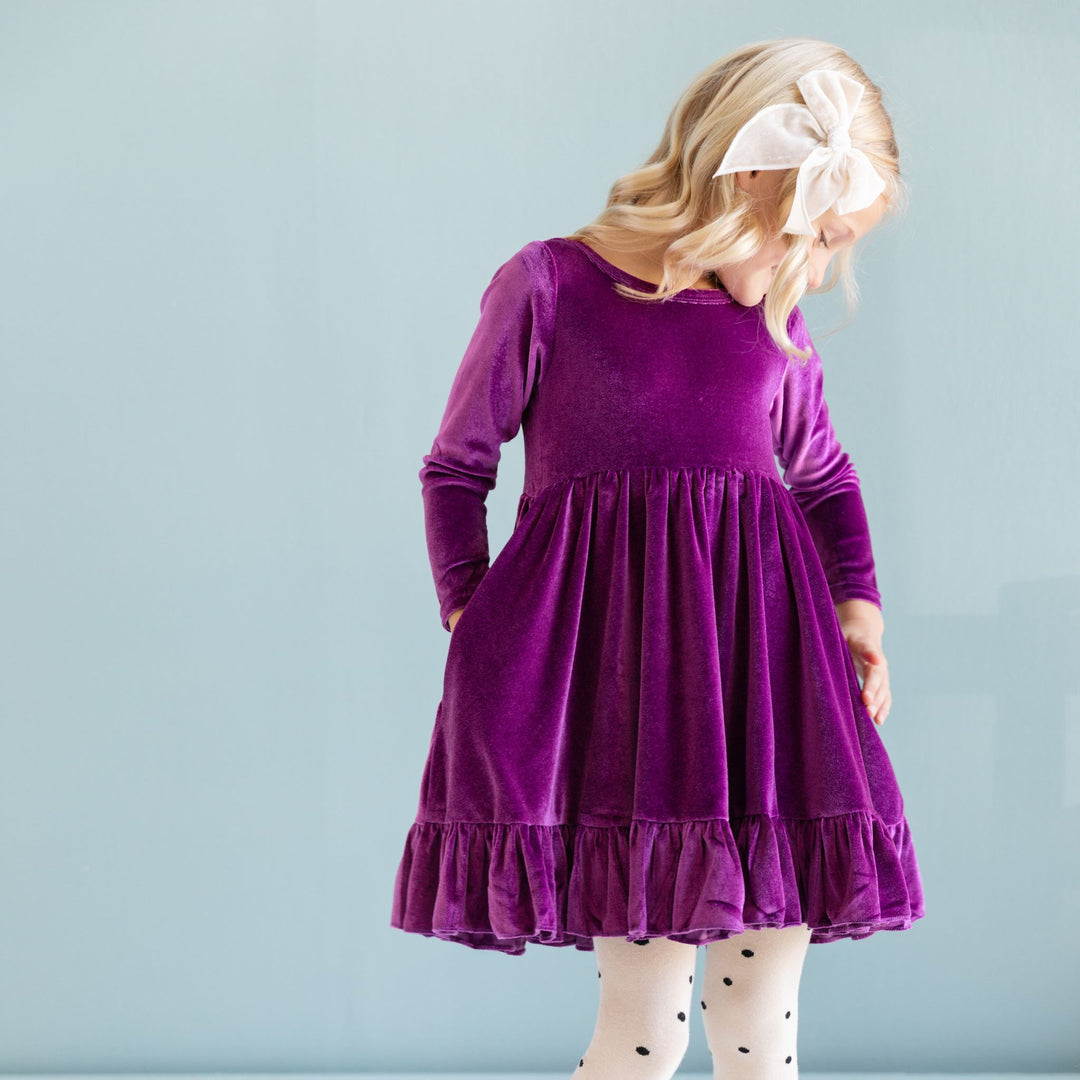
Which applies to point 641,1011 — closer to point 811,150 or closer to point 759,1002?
point 759,1002

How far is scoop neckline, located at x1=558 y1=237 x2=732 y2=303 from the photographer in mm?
1050

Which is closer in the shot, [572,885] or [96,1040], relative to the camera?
[572,885]

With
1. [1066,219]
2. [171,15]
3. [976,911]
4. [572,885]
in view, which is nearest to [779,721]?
[572,885]

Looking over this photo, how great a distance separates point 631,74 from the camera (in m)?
1.76

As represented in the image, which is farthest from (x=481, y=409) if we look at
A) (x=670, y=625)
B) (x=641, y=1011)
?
(x=641, y=1011)

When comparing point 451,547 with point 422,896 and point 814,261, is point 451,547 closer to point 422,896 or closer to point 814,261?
point 422,896

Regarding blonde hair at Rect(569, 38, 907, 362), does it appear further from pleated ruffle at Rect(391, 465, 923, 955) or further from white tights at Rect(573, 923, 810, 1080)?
white tights at Rect(573, 923, 810, 1080)

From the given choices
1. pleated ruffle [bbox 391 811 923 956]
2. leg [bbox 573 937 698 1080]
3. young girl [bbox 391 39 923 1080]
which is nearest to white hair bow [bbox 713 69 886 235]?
young girl [bbox 391 39 923 1080]

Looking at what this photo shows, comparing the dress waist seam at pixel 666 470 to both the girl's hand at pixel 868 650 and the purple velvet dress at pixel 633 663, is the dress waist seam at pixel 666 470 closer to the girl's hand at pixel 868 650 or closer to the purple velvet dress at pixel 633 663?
the purple velvet dress at pixel 633 663

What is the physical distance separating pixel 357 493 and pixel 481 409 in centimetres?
72

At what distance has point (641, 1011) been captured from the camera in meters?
0.97

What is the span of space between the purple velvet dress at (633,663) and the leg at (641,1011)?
54mm

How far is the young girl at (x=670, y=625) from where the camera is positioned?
0.92m

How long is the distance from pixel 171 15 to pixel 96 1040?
1431mm
